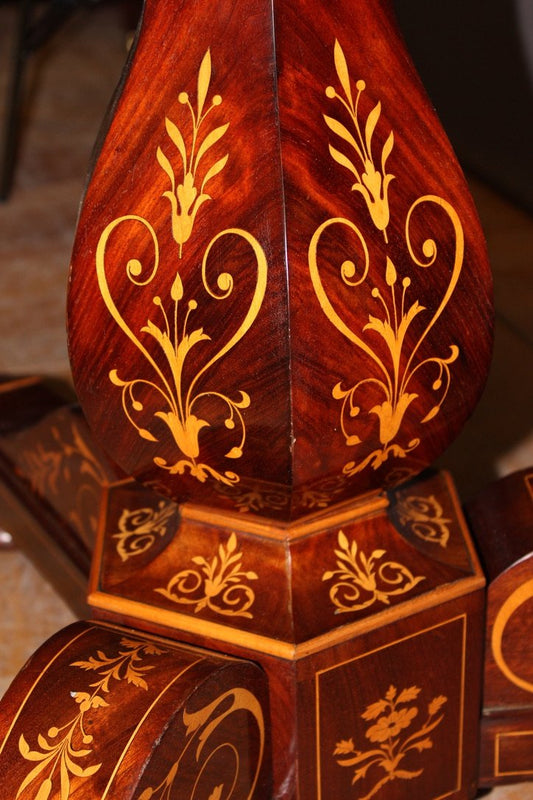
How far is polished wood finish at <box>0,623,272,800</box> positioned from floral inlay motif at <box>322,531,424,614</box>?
7cm

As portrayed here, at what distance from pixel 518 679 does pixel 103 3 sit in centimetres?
204

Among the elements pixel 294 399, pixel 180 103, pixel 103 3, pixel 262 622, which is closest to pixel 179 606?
pixel 262 622

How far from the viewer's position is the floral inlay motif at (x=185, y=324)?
622 millimetres

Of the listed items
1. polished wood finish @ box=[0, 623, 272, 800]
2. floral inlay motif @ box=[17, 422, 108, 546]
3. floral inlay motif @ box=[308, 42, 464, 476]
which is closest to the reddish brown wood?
floral inlay motif @ box=[308, 42, 464, 476]

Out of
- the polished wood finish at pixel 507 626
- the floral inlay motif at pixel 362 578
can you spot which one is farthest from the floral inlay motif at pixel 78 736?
the polished wood finish at pixel 507 626

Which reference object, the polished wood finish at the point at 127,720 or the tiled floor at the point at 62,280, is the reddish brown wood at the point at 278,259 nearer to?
the polished wood finish at the point at 127,720

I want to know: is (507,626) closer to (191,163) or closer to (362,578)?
(362,578)

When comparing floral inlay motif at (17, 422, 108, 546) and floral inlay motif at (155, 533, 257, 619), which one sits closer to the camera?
floral inlay motif at (155, 533, 257, 619)

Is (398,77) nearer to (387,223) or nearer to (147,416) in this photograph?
(387,223)

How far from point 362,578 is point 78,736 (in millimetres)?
185

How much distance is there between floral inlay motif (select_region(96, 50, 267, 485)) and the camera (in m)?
0.62

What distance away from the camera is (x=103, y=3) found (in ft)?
8.30

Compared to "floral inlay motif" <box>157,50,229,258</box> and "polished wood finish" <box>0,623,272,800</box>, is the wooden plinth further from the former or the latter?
"floral inlay motif" <box>157,50,229,258</box>

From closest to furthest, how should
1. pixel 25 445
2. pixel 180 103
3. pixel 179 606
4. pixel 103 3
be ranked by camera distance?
1. pixel 180 103
2. pixel 179 606
3. pixel 25 445
4. pixel 103 3
